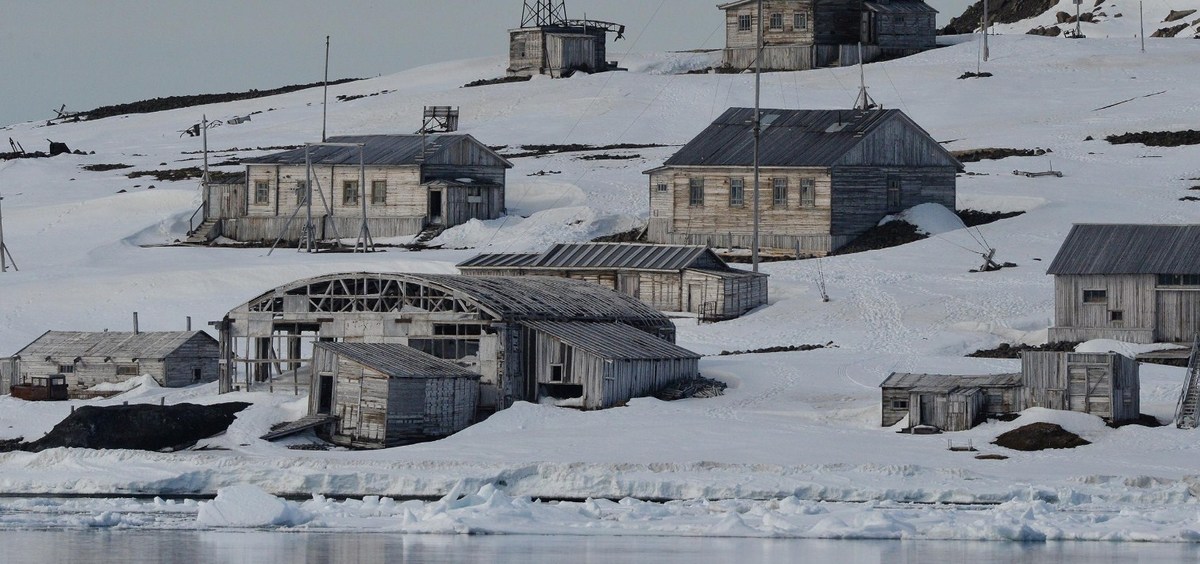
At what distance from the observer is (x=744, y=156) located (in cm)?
7631

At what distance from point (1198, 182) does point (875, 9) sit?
3793cm

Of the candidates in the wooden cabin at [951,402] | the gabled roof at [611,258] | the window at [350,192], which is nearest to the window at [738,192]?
the gabled roof at [611,258]

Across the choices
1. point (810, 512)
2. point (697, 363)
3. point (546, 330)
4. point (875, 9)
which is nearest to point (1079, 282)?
point (697, 363)

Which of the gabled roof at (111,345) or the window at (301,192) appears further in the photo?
the window at (301,192)

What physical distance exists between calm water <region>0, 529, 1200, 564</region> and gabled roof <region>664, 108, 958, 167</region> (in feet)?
138

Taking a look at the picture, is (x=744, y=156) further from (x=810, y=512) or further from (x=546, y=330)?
(x=810, y=512)

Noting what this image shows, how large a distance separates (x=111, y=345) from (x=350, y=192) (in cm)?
2894

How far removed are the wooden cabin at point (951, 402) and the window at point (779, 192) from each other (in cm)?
2945

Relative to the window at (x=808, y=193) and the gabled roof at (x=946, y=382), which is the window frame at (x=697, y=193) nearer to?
the window at (x=808, y=193)

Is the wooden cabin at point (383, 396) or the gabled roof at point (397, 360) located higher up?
the gabled roof at point (397, 360)

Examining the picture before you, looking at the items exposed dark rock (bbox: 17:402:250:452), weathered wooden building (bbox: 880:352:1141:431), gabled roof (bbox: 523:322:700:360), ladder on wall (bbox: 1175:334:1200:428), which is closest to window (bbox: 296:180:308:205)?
gabled roof (bbox: 523:322:700:360)

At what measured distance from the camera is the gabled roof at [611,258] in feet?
210

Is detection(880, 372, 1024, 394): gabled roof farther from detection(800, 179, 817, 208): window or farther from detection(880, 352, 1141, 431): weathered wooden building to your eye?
detection(800, 179, 817, 208): window

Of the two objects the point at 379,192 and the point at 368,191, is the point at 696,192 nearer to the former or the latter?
the point at 379,192
